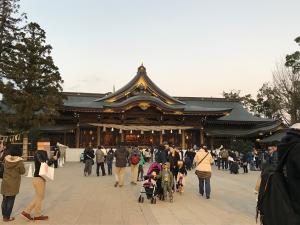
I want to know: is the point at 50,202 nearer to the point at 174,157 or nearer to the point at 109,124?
the point at 174,157

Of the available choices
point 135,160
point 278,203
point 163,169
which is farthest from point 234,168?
point 278,203

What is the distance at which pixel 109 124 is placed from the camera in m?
31.1

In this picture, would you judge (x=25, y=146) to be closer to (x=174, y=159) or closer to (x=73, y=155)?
(x=73, y=155)

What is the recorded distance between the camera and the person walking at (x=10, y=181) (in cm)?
710

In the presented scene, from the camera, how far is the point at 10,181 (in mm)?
7145

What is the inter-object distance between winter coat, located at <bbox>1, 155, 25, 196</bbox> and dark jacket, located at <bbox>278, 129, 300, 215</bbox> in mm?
6189

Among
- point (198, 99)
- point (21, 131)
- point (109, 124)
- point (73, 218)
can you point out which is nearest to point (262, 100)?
point (198, 99)

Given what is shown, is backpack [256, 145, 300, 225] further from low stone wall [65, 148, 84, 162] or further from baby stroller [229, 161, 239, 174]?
low stone wall [65, 148, 84, 162]

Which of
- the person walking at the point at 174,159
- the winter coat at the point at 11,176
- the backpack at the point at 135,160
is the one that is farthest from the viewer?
the backpack at the point at 135,160

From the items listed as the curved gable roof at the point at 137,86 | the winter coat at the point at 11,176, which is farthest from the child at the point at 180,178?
the curved gable roof at the point at 137,86

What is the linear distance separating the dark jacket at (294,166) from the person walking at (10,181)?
20.3 ft

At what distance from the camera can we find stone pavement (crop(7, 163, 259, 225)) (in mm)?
7320

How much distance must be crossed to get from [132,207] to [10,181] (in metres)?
3.23

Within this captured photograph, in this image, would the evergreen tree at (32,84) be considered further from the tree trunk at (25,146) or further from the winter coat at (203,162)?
the winter coat at (203,162)
